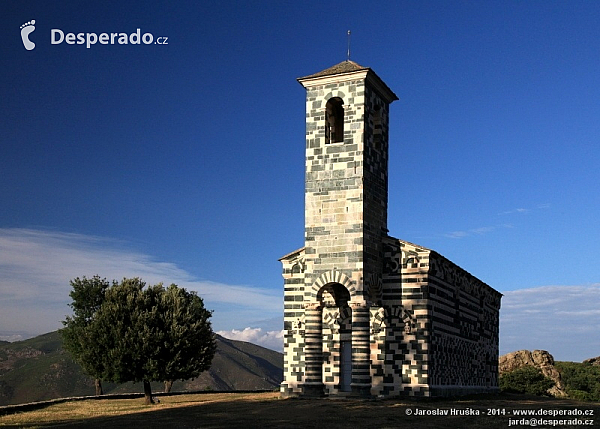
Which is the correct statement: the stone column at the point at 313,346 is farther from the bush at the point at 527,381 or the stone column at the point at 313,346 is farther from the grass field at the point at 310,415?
the bush at the point at 527,381

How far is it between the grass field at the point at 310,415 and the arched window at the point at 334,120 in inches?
550

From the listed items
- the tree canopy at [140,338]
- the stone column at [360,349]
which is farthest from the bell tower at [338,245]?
the tree canopy at [140,338]

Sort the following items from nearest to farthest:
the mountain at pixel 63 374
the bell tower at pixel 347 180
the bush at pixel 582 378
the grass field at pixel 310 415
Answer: the grass field at pixel 310 415, the bell tower at pixel 347 180, the bush at pixel 582 378, the mountain at pixel 63 374

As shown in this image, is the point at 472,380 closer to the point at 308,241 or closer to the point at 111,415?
the point at 308,241

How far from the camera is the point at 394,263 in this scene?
3538 cm

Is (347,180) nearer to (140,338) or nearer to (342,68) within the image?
(342,68)

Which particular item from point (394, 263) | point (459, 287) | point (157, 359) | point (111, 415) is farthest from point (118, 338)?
point (459, 287)

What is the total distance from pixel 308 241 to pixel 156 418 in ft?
40.0

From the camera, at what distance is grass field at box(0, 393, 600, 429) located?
2412cm

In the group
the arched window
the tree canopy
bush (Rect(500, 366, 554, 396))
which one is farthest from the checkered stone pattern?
bush (Rect(500, 366, 554, 396))

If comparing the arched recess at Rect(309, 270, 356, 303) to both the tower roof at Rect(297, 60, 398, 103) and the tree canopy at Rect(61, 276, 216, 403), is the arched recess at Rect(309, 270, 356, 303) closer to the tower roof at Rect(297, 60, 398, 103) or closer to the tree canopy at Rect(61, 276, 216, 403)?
the tree canopy at Rect(61, 276, 216, 403)

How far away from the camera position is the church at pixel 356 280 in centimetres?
3384

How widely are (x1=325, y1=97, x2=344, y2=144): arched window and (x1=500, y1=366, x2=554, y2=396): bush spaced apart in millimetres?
35904

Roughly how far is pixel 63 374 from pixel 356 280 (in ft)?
408
